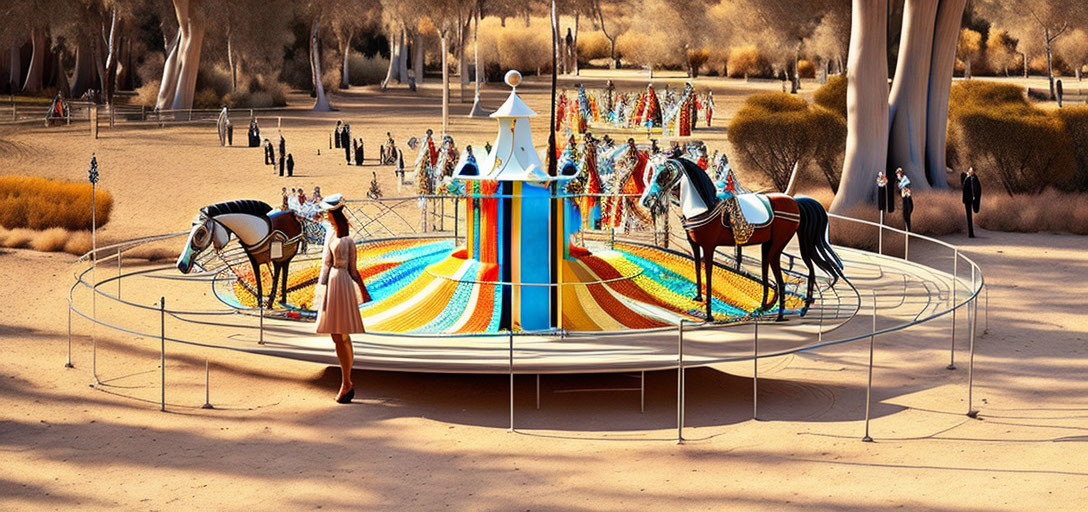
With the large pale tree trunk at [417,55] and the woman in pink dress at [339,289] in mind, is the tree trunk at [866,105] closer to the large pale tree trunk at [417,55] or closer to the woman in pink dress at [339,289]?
the woman in pink dress at [339,289]

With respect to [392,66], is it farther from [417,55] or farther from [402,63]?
[417,55]

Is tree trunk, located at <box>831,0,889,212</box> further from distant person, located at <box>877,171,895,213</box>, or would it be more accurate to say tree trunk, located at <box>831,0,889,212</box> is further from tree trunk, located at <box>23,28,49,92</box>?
tree trunk, located at <box>23,28,49,92</box>

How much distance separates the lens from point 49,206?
30.2 m

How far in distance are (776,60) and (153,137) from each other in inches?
1581

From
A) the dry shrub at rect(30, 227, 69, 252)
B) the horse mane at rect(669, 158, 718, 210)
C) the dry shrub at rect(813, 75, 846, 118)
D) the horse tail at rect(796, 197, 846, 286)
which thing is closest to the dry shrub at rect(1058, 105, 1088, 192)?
the dry shrub at rect(813, 75, 846, 118)

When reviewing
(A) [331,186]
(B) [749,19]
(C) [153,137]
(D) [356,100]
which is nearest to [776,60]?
(B) [749,19]

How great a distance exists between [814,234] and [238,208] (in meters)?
8.17

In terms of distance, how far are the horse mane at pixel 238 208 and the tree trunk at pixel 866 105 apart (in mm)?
16889

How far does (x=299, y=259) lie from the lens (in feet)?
75.4

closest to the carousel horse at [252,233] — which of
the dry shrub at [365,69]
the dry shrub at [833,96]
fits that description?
the dry shrub at [833,96]

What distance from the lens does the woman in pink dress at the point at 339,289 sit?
50.8ft

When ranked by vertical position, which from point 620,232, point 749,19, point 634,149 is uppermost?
point 749,19

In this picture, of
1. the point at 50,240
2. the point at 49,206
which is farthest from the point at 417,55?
the point at 50,240

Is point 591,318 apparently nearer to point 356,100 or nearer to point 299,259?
point 299,259
